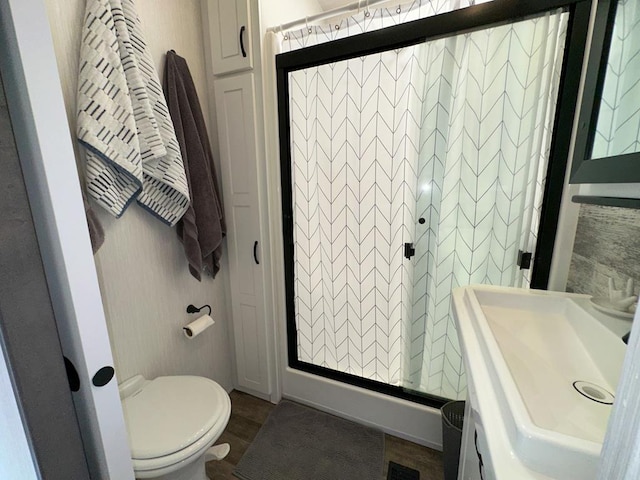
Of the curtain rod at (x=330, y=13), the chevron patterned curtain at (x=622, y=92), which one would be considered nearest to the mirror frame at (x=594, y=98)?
the chevron patterned curtain at (x=622, y=92)

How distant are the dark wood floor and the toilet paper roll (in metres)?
0.63

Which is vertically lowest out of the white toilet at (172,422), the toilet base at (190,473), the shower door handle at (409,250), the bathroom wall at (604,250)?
the toilet base at (190,473)

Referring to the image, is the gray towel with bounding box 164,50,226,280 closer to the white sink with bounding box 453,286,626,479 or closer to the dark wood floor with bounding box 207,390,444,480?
the dark wood floor with bounding box 207,390,444,480

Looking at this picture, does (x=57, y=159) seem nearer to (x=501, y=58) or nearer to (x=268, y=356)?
(x=501, y=58)

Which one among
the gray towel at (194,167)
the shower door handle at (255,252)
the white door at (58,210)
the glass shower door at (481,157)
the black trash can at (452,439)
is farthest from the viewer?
the shower door handle at (255,252)

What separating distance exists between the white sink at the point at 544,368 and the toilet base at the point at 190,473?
3.79ft

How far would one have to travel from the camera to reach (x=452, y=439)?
3.72 ft

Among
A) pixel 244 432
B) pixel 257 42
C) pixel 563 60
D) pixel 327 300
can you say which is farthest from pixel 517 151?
pixel 244 432

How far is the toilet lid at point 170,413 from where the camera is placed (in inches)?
37.3

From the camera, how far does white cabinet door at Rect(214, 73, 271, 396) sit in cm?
142

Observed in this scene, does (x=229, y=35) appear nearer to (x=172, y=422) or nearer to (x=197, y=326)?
(x=197, y=326)

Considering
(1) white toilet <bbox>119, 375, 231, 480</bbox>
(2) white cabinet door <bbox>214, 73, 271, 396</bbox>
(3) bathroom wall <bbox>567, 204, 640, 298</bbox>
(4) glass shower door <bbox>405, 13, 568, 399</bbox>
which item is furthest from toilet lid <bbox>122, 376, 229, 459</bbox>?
(3) bathroom wall <bbox>567, 204, 640, 298</bbox>

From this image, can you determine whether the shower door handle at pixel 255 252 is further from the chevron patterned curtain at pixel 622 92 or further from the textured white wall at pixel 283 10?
the chevron patterned curtain at pixel 622 92

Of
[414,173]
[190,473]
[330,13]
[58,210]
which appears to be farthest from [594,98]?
[190,473]
